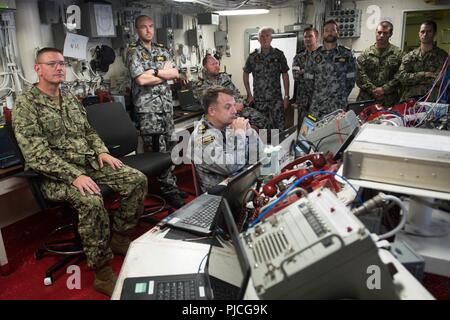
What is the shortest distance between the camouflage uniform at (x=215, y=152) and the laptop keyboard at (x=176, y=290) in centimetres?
92

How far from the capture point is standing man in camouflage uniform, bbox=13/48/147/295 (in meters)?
2.04

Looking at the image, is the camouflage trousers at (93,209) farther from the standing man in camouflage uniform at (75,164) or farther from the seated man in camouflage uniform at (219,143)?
the seated man in camouflage uniform at (219,143)

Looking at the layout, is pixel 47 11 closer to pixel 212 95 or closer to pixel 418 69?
pixel 212 95

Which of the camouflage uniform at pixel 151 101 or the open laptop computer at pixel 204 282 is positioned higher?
the camouflage uniform at pixel 151 101

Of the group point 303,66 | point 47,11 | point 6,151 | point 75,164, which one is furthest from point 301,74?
point 6,151

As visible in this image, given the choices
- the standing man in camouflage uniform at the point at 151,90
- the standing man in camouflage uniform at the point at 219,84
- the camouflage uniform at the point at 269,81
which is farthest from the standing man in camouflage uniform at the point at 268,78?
the standing man in camouflage uniform at the point at 151,90

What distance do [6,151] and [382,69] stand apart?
12.0 ft

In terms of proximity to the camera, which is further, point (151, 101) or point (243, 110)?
point (243, 110)

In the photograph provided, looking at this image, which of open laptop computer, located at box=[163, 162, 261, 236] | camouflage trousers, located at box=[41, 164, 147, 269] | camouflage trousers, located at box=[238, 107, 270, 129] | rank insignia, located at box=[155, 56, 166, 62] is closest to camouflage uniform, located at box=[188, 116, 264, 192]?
open laptop computer, located at box=[163, 162, 261, 236]

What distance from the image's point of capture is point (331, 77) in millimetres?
3633

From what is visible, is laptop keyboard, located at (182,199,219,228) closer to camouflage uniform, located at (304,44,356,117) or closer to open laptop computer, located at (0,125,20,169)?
open laptop computer, located at (0,125,20,169)

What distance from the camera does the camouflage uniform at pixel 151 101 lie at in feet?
10.3

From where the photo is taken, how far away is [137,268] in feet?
3.78

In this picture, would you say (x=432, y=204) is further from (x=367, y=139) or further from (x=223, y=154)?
(x=223, y=154)
